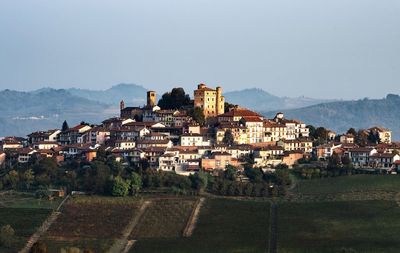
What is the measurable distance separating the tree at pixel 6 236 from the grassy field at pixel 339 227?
18197 millimetres

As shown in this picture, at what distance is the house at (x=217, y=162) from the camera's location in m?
81.8

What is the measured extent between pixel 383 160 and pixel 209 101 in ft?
71.4

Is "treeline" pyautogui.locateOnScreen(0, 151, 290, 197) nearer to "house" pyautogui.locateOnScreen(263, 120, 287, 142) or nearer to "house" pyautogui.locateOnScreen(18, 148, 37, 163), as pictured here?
"house" pyautogui.locateOnScreen(18, 148, 37, 163)

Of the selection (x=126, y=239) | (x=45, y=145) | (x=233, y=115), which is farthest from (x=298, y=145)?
(x=126, y=239)

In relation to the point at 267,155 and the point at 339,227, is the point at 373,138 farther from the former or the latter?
the point at 339,227

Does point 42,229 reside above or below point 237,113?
below

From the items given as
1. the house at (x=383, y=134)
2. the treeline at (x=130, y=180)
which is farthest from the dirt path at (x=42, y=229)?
the house at (x=383, y=134)

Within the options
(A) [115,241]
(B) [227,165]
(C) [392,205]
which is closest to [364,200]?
(C) [392,205]

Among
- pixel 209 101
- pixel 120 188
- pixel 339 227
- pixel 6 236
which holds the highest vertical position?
pixel 209 101

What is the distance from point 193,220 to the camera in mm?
68188

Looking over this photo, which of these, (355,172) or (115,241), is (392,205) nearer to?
(355,172)

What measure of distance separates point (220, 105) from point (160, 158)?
19.2 m

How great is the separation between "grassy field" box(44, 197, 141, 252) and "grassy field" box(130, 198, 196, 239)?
126 centimetres

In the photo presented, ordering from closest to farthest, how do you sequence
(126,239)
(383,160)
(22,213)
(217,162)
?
1. (126,239)
2. (22,213)
3. (217,162)
4. (383,160)
